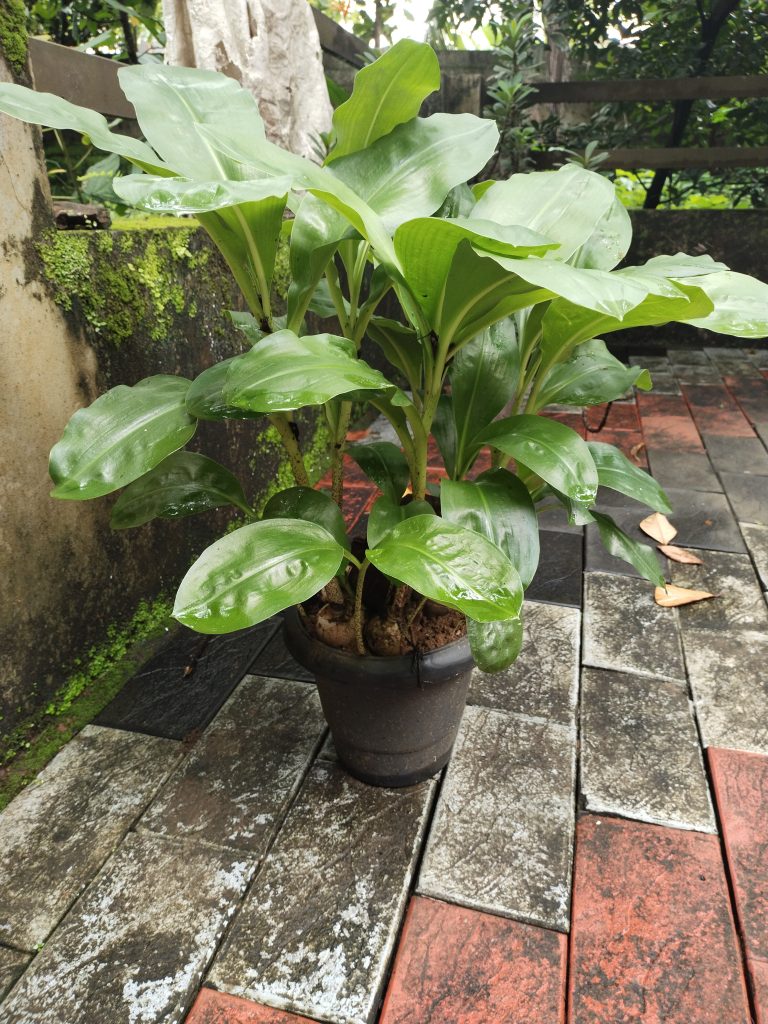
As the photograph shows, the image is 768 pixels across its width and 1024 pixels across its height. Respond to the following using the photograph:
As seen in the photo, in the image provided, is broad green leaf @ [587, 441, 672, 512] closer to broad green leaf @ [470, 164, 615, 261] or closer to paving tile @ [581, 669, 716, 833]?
broad green leaf @ [470, 164, 615, 261]

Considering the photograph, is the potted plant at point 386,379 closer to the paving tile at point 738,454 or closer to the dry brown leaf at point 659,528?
the dry brown leaf at point 659,528

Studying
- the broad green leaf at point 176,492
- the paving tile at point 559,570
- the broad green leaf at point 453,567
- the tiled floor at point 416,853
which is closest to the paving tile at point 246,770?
the tiled floor at point 416,853

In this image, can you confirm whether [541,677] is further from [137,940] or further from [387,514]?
[137,940]

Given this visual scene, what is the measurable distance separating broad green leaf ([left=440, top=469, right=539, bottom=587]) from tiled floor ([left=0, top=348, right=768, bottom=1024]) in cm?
51

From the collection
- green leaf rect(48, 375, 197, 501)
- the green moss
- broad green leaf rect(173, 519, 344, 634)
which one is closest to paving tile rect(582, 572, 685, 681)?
broad green leaf rect(173, 519, 344, 634)

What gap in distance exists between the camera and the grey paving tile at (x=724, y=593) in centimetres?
168

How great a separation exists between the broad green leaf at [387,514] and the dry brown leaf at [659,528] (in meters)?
1.23

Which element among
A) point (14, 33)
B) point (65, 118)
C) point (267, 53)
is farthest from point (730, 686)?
point (267, 53)

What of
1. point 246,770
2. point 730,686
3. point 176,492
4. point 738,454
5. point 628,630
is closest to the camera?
point 176,492

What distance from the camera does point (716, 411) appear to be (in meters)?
3.04

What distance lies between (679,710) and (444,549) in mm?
856

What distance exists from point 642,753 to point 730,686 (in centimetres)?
32

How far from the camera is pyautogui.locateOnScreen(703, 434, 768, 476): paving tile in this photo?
98.9 inches

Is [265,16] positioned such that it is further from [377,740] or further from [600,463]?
[377,740]
